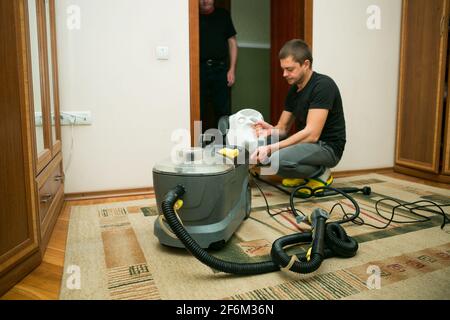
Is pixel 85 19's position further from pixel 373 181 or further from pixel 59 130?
pixel 373 181

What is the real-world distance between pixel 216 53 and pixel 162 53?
1.74 feet

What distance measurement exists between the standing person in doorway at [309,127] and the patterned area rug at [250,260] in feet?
1.14

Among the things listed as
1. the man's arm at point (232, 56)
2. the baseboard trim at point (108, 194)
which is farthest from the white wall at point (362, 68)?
the baseboard trim at point (108, 194)

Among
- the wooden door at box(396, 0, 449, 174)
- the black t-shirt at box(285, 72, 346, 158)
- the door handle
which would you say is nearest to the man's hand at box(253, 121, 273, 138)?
the black t-shirt at box(285, 72, 346, 158)

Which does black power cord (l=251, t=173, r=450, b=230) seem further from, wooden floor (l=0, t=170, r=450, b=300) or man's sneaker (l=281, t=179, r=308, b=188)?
wooden floor (l=0, t=170, r=450, b=300)

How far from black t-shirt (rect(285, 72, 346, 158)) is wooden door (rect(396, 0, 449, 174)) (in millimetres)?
841

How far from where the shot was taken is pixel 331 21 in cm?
241

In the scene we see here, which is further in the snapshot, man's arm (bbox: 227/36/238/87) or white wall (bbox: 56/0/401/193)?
man's arm (bbox: 227/36/238/87)

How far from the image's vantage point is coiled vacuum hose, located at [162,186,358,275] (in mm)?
958

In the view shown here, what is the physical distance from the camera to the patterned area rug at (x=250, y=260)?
0.92m

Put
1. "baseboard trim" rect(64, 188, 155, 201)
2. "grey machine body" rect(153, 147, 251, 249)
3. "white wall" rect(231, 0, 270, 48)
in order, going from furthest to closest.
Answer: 1. "white wall" rect(231, 0, 270, 48)
2. "baseboard trim" rect(64, 188, 155, 201)
3. "grey machine body" rect(153, 147, 251, 249)

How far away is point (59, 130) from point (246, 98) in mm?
1927

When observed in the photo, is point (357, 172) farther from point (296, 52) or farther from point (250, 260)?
point (250, 260)
